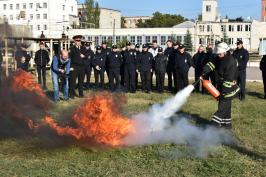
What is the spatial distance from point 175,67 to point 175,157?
871 cm

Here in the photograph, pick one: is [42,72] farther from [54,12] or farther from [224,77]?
[54,12]

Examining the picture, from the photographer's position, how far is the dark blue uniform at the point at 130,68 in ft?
53.8

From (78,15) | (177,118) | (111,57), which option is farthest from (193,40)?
(177,118)

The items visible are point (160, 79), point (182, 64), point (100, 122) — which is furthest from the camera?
point (160, 79)

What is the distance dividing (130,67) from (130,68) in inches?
1.5

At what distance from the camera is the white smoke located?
27.3 feet

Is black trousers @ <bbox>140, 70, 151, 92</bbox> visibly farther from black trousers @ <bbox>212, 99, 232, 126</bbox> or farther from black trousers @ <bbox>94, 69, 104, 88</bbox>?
black trousers @ <bbox>212, 99, 232, 126</bbox>

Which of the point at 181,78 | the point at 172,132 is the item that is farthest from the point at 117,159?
the point at 181,78

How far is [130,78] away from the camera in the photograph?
1658 centimetres

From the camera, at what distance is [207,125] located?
10.1 m

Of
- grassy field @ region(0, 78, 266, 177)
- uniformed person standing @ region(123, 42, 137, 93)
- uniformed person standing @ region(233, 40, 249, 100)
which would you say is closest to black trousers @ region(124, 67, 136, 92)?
uniformed person standing @ region(123, 42, 137, 93)

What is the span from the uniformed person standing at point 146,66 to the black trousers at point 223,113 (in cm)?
714

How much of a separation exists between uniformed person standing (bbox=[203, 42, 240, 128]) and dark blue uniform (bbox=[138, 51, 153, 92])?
22.9 feet

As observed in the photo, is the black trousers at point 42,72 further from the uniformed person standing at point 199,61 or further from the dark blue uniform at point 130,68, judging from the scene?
the uniformed person standing at point 199,61
